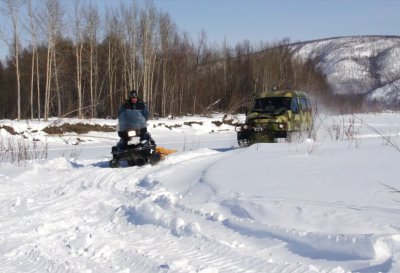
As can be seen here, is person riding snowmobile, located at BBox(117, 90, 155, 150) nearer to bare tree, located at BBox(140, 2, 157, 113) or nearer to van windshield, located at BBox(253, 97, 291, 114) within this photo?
van windshield, located at BBox(253, 97, 291, 114)

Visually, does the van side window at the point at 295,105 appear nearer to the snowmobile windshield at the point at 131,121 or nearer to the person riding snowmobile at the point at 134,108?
the person riding snowmobile at the point at 134,108

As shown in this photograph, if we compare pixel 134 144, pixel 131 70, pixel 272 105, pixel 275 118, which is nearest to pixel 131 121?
pixel 134 144

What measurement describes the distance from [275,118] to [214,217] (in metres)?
9.70

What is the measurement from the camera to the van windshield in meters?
16.1

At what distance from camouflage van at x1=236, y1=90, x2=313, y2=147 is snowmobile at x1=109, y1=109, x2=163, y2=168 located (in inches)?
185

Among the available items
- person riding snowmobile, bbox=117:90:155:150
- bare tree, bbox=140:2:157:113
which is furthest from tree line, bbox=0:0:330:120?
person riding snowmobile, bbox=117:90:155:150

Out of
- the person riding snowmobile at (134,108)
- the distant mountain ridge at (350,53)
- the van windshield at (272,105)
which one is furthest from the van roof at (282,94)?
the distant mountain ridge at (350,53)

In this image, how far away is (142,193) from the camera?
26.6 ft

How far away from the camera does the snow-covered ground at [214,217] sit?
4.66 meters

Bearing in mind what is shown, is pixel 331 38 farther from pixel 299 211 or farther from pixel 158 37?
pixel 299 211

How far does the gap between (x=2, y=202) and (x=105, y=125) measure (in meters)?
22.2

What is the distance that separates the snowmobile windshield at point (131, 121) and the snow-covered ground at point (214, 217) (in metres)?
1.69

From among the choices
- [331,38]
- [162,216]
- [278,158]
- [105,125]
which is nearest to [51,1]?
[105,125]

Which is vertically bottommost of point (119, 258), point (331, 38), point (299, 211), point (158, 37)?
point (119, 258)
